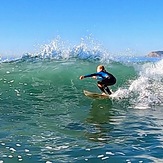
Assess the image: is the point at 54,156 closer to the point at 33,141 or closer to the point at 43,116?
the point at 33,141

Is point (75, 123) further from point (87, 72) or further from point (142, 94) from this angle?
point (87, 72)

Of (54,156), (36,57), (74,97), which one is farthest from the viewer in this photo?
(36,57)

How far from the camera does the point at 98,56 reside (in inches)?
1298

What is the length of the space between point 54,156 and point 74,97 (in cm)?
926

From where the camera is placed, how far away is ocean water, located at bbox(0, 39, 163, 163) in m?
7.18

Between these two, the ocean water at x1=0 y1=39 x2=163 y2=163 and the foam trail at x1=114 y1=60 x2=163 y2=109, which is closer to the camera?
the ocean water at x1=0 y1=39 x2=163 y2=163

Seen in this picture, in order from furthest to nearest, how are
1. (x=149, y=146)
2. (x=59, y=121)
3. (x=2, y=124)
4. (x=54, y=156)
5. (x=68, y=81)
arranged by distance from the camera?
(x=68, y=81)
(x=59, y=121)
(x=2, y=124)
(x=149, y=146)
(x=54, y=156)

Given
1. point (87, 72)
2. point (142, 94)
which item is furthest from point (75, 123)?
point (87, 72)

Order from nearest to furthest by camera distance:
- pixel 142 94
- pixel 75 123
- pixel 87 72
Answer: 1. pixel 75 123
2. pixel 142 94
3. pixel 87 72

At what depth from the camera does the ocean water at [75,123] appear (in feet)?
23.5

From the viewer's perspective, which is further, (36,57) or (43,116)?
(36,57)

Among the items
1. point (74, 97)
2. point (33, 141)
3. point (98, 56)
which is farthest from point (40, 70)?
point (33, 141)

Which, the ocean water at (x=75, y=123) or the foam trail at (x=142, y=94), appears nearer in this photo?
the ocean water at (x=75, y=123)

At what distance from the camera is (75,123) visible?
1029 cm
